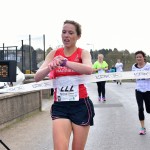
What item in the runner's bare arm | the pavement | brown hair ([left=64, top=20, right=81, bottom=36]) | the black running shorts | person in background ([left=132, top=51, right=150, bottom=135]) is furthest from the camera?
person in background ([left=132, top=51, right=150, bottom=135])

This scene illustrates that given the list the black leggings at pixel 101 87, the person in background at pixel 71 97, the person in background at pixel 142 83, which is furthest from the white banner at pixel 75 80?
the black leggings at pixel 101 87

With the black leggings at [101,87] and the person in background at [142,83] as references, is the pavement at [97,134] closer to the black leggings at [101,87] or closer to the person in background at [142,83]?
the person in background at [142,83]

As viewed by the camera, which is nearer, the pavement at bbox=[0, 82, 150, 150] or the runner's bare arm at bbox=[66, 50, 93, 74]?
the runner's bare arm at bbox=[66, 50, 93, 74]

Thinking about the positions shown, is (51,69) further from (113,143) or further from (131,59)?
(131,59)

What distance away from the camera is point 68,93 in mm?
4777

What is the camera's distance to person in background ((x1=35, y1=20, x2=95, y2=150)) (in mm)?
4590

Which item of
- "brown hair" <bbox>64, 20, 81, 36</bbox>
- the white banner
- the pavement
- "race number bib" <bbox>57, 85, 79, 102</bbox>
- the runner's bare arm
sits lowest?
the pavement

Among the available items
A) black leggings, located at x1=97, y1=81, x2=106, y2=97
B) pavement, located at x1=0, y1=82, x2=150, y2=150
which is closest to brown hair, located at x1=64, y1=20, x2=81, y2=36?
pavement, located at x1=0, y1=82, x2=150, y2=150

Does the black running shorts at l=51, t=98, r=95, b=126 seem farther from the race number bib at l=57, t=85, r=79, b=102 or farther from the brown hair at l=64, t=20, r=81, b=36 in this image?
the brown hair at l=64, t=20, r=81, b=36

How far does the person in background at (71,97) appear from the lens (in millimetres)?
4590

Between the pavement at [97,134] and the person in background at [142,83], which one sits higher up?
the person in background at [142,83]

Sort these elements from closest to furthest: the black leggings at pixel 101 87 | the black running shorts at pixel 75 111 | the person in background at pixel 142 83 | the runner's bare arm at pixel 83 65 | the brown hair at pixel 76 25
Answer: the runner's bare arm at pixel 83 65 < the black running shorts at pixel 75 111 < the brown hair at pixel 76 25 < the person in background at pixel 142 83 < the black leggings at pixel 101 87

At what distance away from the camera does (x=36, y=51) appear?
25750 mm

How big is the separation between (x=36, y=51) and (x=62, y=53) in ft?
69.1
